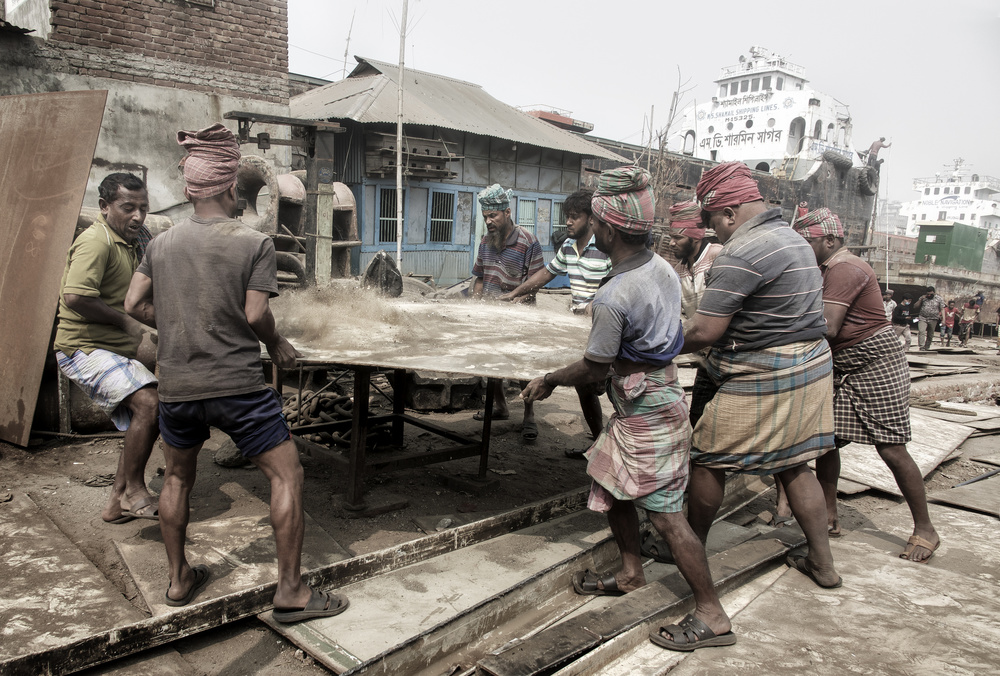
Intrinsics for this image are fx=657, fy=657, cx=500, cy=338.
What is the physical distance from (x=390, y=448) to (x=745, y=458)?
2.88 m

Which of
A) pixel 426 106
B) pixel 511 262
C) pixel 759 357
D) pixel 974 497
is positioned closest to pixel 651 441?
pixel 759 357

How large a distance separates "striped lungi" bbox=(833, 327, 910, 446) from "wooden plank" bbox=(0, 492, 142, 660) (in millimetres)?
3672

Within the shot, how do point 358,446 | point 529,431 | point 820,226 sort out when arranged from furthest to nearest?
point 529,431, point 358,446, point 820,226

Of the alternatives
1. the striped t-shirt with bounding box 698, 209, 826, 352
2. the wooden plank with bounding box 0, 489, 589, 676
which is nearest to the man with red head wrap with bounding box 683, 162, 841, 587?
the striped t-shirt with bounding box 698, 209, 826, 352

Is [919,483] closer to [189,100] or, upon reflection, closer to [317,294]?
[317,294]

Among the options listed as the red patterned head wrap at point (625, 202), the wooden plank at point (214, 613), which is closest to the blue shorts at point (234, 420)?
the wooden plank at point (214, 613)

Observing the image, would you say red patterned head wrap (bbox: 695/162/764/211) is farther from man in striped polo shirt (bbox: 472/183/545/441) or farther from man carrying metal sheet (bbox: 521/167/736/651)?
man in striped polo shirt (bbox: 472/183/545/441)

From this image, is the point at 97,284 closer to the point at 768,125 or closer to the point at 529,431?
the point at 529,431

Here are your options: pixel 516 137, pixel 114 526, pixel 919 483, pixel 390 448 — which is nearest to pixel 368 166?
pixel 516 137

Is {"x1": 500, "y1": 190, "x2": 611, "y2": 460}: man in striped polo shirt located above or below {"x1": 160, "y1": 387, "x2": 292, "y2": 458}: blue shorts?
above

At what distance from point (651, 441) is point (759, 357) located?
0.65 m

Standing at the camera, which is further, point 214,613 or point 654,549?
point 654,549

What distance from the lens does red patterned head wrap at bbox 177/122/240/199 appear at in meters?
2.60

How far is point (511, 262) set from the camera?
5578 millimetres
